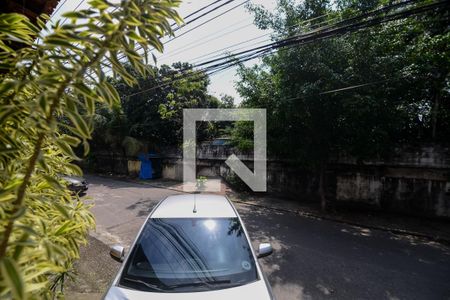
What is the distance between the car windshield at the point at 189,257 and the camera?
2.51 metres

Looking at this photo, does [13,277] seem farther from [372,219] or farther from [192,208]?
[372,219]

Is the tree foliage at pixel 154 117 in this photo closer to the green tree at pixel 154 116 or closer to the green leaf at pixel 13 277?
the green tree at pixel 154 116

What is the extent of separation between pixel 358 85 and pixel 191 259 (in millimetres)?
7517

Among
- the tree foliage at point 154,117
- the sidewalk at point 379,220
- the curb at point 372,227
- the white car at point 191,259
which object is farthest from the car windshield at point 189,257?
the tree foliage at point 154,117

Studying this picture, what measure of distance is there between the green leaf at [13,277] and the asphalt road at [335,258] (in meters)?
4.00

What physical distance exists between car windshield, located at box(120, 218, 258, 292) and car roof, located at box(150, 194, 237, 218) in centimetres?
9

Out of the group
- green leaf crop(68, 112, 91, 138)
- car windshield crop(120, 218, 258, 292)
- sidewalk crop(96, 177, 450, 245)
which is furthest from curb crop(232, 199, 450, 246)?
green leaf crop(68, 112, 91, 138)

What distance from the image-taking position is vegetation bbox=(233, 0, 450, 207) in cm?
811

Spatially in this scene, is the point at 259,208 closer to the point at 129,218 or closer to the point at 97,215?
the point at 129,218

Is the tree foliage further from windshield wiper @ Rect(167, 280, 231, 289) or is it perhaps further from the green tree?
windshield wiper @ Rect(167, 280, 231, 289)

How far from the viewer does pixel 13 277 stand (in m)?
0.89

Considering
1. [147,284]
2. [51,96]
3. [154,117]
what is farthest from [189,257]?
[154,117]

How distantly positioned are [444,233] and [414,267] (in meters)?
3.22

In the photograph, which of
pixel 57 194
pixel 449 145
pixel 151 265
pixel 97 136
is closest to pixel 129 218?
pixel 151 265
